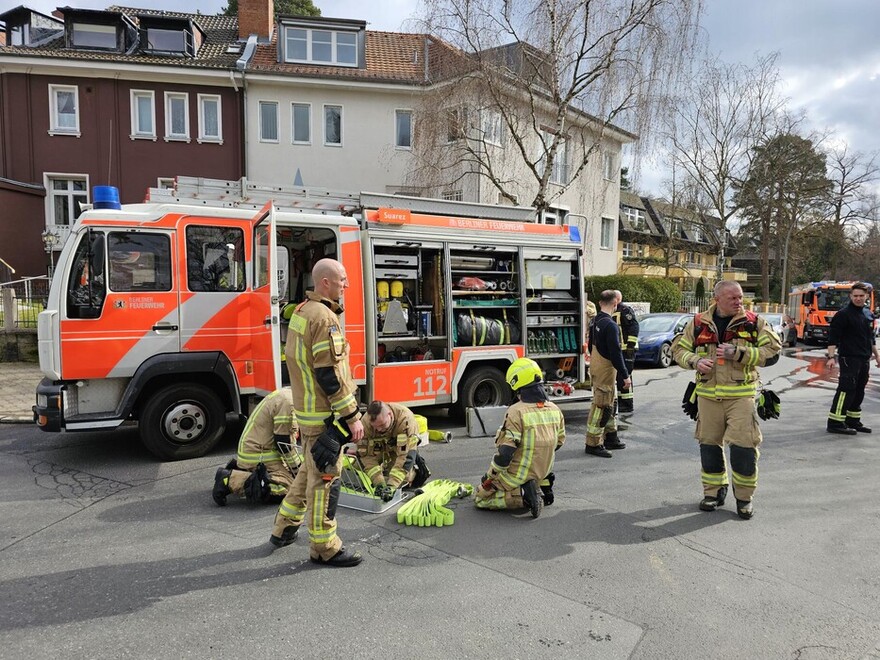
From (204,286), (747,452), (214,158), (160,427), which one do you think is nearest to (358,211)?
(204,286)

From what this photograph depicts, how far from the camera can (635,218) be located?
4441 cm

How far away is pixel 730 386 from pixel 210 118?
19765 mm

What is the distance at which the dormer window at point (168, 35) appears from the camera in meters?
19.7

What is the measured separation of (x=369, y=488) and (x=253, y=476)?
3.12ft

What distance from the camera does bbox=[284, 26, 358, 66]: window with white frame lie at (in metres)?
20.1

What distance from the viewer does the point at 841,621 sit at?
3.06 m

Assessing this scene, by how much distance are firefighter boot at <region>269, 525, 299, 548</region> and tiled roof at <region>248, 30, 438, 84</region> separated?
677 inches

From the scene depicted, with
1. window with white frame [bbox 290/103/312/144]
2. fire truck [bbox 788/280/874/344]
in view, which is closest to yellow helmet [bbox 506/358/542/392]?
window with white frame [bbox 290/103/312/144]

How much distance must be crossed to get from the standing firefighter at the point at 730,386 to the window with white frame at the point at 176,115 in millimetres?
19396

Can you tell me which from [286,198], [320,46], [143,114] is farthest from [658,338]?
[143,114]

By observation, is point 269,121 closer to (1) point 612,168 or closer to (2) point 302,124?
(2) point 302,124

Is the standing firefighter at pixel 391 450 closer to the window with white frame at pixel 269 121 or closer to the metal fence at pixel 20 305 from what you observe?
the metal fence at pixel 20 305

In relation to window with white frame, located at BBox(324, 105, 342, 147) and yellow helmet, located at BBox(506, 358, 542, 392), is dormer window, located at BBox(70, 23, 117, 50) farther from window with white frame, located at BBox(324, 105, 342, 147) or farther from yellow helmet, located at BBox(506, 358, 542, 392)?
yellow helmet, located at BBox(506, 358, 542, 392)

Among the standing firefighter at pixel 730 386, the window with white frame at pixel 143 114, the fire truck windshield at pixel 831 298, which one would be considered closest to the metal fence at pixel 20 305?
the window with white frame at pixel 143 114
